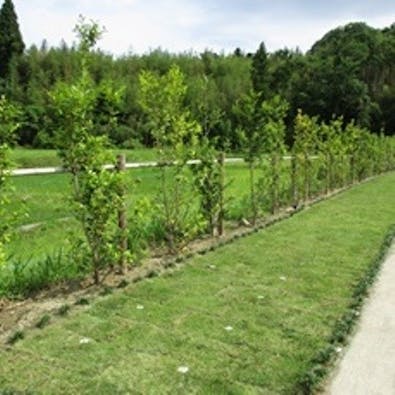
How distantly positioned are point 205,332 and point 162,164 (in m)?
2.95

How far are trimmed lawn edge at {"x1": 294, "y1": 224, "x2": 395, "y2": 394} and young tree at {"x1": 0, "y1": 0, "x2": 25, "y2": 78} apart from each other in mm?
37823

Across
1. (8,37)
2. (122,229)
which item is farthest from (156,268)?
(8,37)

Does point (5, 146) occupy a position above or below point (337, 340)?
above

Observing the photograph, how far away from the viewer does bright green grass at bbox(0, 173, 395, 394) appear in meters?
3.10

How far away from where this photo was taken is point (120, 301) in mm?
4438

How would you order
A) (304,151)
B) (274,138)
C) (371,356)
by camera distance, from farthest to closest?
(304,151) → (274,138) → (371,356)

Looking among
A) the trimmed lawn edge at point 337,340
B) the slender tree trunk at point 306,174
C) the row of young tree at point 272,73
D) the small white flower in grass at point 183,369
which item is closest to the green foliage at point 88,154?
the small white flower in grass at point 183,369

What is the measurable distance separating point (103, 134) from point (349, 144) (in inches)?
432

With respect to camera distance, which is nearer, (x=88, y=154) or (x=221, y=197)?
(x=88, y=154)

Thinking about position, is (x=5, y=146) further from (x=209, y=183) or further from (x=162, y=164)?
(x=209, y=183)

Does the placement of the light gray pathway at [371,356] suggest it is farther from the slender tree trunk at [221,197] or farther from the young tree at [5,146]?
the slender tree trunk at [221,197]

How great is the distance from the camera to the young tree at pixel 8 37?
129 feet

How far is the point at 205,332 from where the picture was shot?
3.82 meters

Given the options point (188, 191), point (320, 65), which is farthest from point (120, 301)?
point (320, 65)
